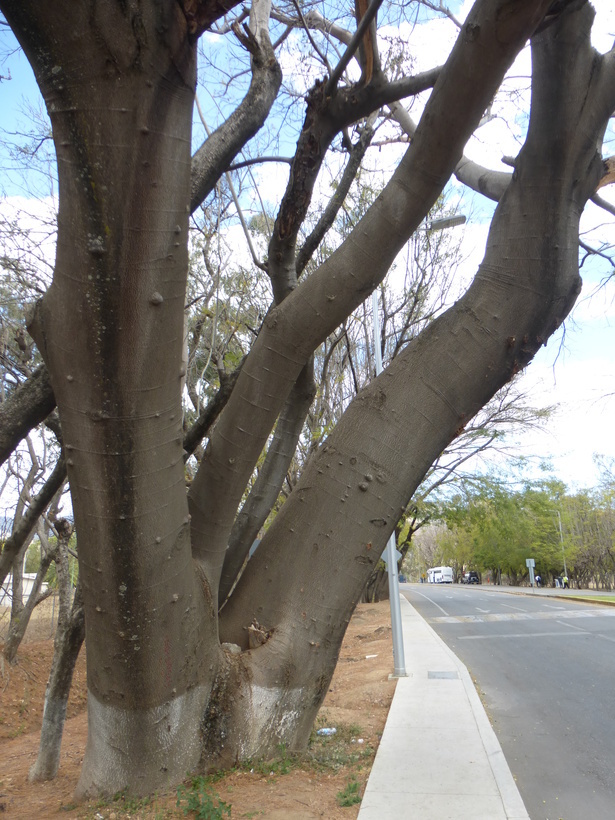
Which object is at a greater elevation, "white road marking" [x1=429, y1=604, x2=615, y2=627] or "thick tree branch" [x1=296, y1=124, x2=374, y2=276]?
"thick tree branch" [x1=296, y1=124, x2=374, y2=276]

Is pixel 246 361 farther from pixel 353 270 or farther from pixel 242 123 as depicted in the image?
pixel 242 123

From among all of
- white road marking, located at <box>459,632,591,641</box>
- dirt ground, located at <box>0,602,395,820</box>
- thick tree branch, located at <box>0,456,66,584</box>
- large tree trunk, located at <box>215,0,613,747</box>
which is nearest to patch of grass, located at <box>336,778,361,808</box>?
dirt ground, located at <box>0,602,395,820</box>

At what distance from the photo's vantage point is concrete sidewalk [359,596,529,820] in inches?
153

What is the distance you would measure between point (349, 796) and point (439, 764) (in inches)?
53.3

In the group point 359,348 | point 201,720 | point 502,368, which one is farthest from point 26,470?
point 502,368

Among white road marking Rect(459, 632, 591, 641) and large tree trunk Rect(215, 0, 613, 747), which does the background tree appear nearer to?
large tree trunk Rect(215, 0, 613, 747)

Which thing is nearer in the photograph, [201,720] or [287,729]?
[201,720]

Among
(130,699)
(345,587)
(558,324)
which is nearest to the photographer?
(130,699)

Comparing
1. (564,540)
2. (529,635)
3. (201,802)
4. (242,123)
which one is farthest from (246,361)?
(564,540)

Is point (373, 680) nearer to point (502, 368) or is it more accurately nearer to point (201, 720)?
point (201, 720)

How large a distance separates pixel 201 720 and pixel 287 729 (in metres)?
0.51

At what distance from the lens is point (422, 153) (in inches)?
116

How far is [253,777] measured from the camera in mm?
3432

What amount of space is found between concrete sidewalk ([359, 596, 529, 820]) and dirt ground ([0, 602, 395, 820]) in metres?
0.15
